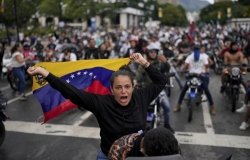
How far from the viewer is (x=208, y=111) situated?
32.4ft

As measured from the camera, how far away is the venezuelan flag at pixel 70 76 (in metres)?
4.68

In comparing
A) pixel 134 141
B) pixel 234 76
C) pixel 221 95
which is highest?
pixel 134 141

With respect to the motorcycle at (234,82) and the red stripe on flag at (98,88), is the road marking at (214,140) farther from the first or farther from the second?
the red stripe on flag at (98,88)

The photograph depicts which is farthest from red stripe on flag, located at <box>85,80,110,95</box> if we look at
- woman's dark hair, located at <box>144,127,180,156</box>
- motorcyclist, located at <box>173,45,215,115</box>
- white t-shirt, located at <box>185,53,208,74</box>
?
white t-shirt, located at <box>185,53,208,74</box>

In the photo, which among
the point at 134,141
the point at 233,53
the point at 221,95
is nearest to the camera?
the point at 134,141

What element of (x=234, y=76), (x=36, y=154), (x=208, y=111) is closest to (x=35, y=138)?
(x=36, y=154)

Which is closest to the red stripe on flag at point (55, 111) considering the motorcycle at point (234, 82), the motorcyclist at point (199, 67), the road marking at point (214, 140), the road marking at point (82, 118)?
the road marking at point (214, 140)

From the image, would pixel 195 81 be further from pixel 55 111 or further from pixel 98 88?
pixel 55 111

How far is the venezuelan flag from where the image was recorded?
4.68 metres

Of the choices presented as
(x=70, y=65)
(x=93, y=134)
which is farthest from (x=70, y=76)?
(x=93, y=134)

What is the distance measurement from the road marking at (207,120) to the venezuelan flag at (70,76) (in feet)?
12.0

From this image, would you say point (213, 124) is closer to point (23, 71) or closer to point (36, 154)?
point (36, 154)

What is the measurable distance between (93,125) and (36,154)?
6.57 feet

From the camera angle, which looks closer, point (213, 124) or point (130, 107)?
point (130, 107)
